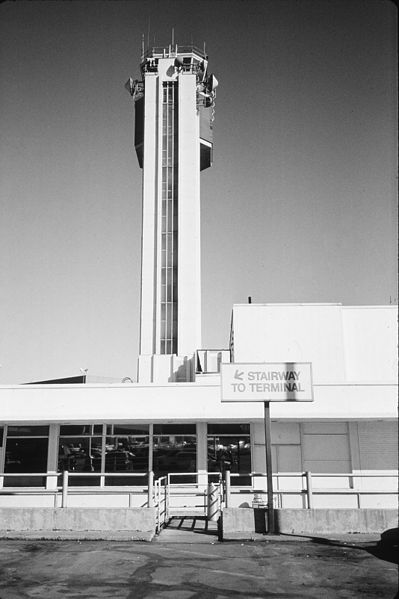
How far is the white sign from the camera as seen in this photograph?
578 inches

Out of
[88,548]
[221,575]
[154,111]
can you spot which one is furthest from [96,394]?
[154,111]

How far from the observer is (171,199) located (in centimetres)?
4306

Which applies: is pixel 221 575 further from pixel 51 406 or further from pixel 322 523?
pixel 51 406

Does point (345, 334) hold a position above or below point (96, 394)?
above

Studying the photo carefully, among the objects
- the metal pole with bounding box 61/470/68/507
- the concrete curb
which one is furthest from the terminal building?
the concrete curb

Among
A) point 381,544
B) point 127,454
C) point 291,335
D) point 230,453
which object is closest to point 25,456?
point 127,454

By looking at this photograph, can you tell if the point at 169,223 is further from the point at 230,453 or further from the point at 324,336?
the point at 230,453

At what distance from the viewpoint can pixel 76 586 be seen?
339 inches

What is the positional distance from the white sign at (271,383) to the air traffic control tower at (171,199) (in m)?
24.0

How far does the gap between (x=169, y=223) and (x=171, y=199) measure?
1871 mm

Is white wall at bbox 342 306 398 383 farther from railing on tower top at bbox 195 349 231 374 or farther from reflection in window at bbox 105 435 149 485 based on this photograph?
railing on tower top at bbox 195 349 231 374

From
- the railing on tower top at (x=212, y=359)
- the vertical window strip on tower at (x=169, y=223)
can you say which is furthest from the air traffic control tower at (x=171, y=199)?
the railing on tower top at (x=212, y=359)

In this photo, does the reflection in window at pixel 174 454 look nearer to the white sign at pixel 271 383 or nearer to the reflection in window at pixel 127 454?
the reflection in window at pixel 127 454

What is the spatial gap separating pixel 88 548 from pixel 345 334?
1511 cm
